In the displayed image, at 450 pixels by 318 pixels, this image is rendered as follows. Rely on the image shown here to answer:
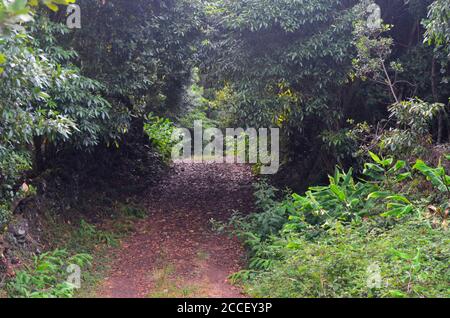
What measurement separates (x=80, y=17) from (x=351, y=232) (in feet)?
18.8

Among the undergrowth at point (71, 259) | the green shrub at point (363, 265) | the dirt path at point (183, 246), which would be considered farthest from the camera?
the dirt path at point (183, 246)

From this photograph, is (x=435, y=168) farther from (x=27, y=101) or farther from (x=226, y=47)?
(x=27, y=101)

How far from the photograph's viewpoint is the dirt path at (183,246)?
665 centimetres

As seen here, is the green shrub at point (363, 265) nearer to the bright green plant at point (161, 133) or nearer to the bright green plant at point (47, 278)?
the bright green plant at point (47, 278)

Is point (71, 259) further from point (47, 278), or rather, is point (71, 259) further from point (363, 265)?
point (363, 265)

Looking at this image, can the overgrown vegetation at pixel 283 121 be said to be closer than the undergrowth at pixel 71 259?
Yes

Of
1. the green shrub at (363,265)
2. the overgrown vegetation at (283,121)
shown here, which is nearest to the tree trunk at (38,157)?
the overgrown vegetation at (283,121)

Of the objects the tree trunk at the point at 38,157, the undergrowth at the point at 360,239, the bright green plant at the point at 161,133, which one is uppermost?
the bright green plant at the point at 161,133

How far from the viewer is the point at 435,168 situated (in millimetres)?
7410

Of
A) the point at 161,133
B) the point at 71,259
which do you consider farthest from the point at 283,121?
the point at 161,133

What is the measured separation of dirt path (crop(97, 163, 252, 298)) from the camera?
21.8 feet

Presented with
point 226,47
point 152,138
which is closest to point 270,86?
point 226,47

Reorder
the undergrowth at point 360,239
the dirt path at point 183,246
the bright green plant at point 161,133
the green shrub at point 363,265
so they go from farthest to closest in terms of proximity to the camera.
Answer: the bright green plant at point 161,133
the dirt path at point 183,246
the undergrowth at point 360,239
the green shrub at point 363,265

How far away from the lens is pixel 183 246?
870 centimetres
